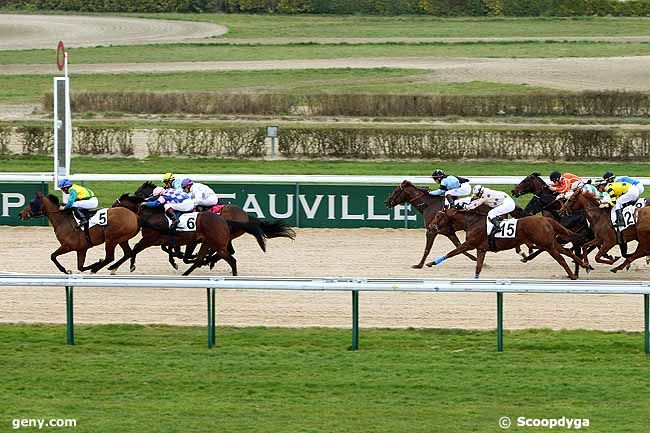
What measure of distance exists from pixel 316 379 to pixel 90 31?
3633 centimetres

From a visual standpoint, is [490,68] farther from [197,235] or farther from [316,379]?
[316,379]

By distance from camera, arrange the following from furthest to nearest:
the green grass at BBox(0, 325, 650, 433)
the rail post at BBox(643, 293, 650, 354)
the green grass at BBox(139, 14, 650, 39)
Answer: the green grass at BBox(139, 14, 650, 39)
the rail post at BBox(643, 293, 650, 354)
the green grass at BBox(0, 325, 650, 433)

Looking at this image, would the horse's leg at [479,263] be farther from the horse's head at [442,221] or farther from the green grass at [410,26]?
the green grass at [410,26]

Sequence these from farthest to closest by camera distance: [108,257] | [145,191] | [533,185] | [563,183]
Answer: [533,185] → [563,183] → [145,191] → [108,257]

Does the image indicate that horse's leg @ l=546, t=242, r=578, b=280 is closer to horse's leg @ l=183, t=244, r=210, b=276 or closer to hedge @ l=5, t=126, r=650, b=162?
horse's leg @ l=183, t=244, r=210, b=276

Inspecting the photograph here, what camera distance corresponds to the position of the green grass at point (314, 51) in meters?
37.6

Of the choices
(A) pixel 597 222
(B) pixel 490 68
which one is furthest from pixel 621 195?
(B) pixel 490 68

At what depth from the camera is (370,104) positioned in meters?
27.8

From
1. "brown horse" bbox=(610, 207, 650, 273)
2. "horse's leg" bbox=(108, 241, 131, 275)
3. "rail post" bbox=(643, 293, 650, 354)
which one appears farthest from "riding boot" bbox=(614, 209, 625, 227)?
"horse's leg" bbox=(108, 241, 131, 275)

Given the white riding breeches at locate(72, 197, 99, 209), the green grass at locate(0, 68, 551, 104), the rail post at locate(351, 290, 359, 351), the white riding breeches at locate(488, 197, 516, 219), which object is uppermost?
the green grass at locate(0, 68, 551, 104)

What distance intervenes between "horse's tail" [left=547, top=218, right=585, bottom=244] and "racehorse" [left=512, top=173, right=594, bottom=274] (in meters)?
0.08

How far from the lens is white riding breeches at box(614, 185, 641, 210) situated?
14273 millimetres

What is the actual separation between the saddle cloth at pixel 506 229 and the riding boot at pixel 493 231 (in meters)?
0.02

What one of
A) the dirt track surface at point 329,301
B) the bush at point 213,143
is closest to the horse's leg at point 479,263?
the dirt track surface at point 329,301
